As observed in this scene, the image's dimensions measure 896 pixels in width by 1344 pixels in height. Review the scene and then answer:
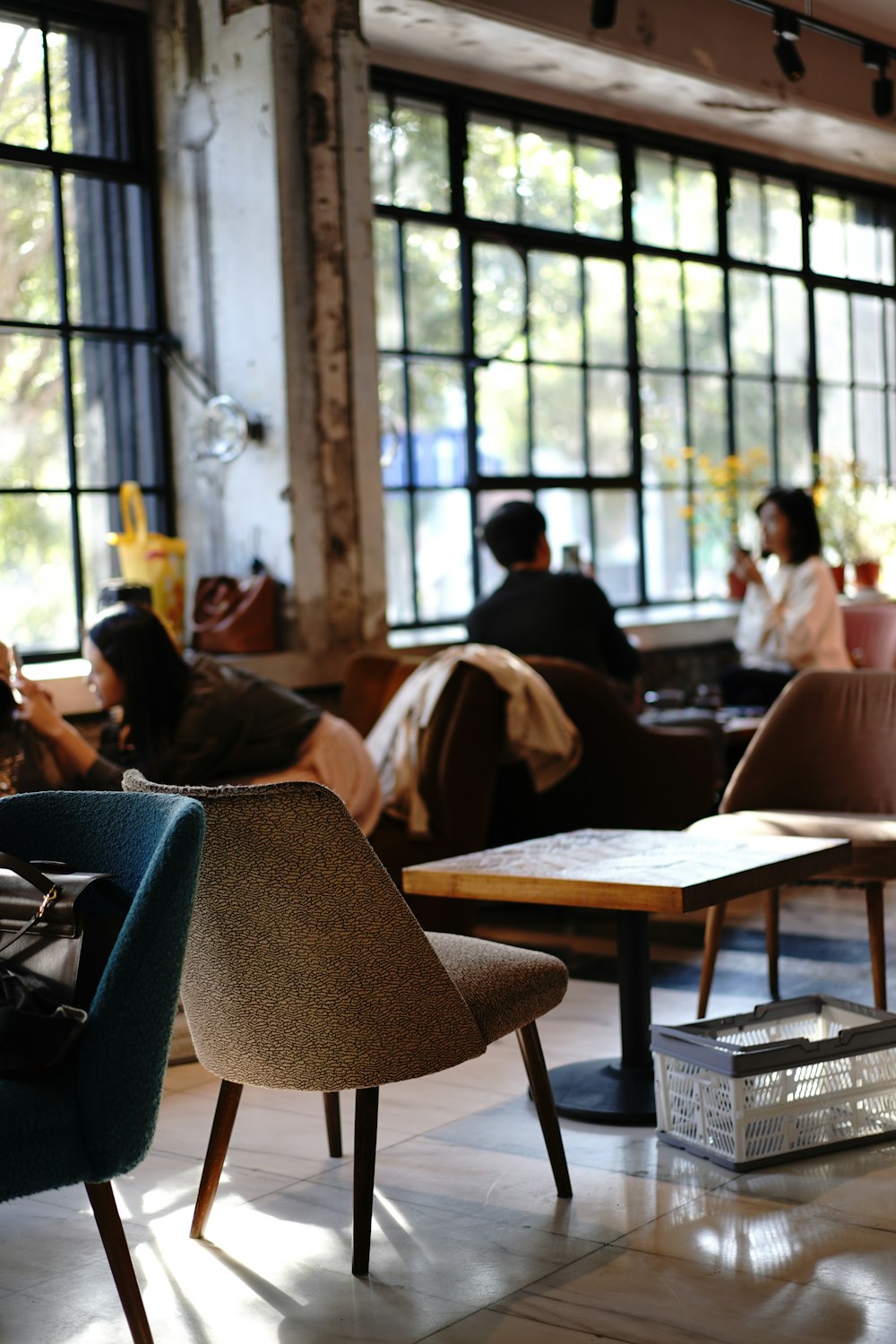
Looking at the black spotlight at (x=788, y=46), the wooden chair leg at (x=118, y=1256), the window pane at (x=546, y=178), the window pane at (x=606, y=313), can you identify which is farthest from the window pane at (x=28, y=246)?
the wooden chair leg at (x=118, y=1256)

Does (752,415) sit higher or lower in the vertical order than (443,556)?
higher

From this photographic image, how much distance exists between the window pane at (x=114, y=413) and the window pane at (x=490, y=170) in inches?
74.4

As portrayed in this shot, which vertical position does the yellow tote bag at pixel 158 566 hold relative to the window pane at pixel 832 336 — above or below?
below

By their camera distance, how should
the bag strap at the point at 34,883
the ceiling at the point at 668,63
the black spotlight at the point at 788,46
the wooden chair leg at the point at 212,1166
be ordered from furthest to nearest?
the ceiling at the point at 668,63 → the black spotlight at the point at 788,46 → the wooden chair leg at the point at 212,1166 → the bag strap at the point at 34,883

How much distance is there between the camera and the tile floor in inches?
101

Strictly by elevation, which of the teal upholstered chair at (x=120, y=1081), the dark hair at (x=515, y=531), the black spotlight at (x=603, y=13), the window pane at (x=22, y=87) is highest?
the black spotlight at (x=603, y=13)

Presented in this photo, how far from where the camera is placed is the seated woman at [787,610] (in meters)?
6.73

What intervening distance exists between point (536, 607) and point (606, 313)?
106 inches

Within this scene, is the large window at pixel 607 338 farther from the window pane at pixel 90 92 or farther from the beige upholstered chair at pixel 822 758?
the beige upholstered chair at pixel 822 758

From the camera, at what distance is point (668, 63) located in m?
7.18

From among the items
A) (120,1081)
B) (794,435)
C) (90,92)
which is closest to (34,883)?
(120,1081)

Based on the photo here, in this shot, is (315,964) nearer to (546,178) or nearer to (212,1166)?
(212,1166)

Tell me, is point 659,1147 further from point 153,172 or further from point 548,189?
point 548,189

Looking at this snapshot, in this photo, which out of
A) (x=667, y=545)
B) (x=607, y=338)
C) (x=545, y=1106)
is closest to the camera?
(x=545, y=1106)
